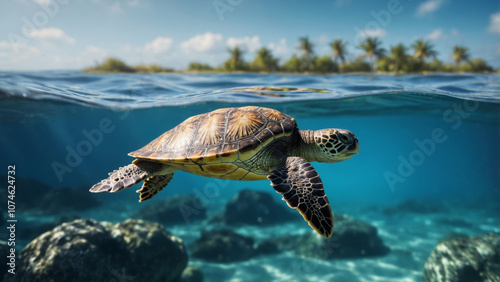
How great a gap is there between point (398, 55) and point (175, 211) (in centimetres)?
1586

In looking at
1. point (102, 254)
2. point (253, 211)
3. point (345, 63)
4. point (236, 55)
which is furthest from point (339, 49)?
point (102, 254)

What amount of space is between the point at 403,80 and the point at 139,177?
42.5 feet

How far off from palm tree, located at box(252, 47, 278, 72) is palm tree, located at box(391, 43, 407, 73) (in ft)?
22.4

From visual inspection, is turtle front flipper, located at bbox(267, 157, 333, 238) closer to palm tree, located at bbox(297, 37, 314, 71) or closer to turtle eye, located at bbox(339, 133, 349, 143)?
turtle eye, located at bbox(339, 133, 349, 143)

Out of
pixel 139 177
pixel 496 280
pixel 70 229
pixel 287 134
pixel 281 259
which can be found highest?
pixel 287 134

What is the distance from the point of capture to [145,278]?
671 centimetres

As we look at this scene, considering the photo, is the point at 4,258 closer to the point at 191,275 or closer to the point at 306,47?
the point at 191,275

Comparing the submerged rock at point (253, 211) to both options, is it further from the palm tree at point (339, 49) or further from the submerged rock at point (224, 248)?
the palm tree at point (339, 49)

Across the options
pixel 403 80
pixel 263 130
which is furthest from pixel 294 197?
pixel 403 80

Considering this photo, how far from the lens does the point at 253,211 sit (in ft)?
48.3

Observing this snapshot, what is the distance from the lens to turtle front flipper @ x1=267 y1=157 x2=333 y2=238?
2879 millimetres

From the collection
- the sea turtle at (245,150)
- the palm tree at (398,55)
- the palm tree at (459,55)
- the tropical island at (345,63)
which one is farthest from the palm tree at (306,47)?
the sea turtle at (245,150)

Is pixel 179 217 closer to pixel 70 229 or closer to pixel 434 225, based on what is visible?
pixel 70 229

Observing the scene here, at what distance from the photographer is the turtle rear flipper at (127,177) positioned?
4.02 meters
